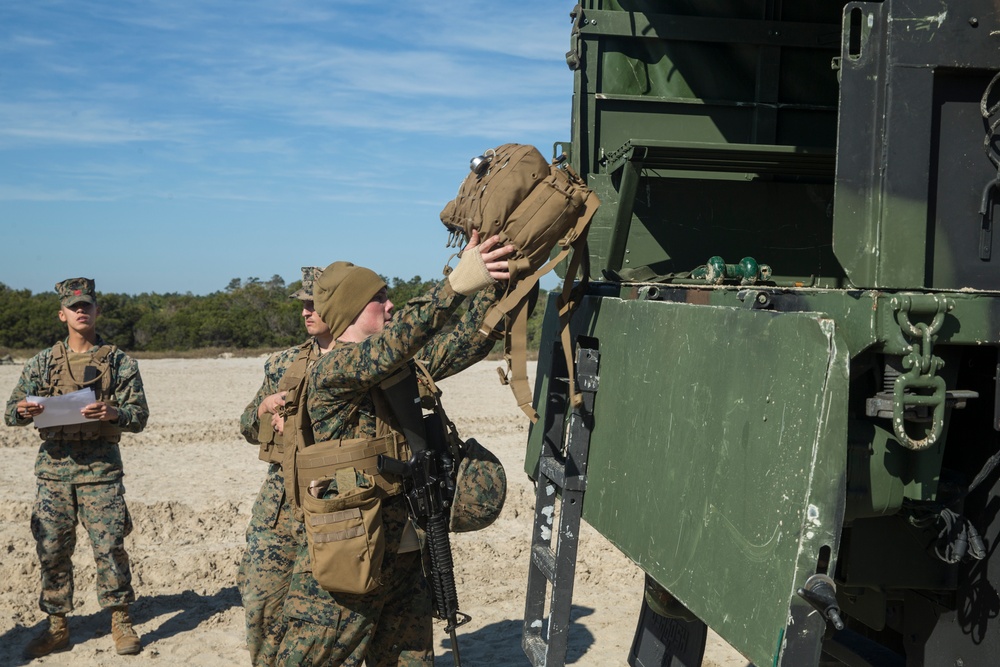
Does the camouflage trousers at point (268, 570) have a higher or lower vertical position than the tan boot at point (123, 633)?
higher

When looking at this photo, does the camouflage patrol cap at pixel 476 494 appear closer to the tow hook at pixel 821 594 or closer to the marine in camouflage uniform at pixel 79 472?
the tow hook at pixel 821 594

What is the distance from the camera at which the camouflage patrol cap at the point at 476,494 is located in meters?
3.57

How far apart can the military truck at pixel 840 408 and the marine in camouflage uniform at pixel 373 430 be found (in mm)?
380

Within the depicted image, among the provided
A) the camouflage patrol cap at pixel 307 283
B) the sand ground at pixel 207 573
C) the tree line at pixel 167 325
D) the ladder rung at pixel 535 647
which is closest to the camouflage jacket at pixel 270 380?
the camouflage patrol cap at pixel 307 283

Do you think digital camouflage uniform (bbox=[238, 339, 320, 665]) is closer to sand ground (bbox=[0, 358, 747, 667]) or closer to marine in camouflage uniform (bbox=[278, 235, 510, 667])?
marine in camouflage uniform (bbox=[278, 235, 510, 667])

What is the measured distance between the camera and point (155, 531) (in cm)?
770

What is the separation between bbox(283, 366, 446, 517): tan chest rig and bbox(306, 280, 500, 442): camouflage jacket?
4cm

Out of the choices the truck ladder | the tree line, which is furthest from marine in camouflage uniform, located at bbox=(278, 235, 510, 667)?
the tree line

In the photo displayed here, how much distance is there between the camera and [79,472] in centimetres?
566

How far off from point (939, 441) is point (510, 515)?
6.20 m

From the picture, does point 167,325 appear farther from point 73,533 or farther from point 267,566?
point 267,566

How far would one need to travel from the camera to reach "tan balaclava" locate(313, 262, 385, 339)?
3523 millimetres

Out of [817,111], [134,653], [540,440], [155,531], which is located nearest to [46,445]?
[134,653]

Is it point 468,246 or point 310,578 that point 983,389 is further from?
point 310,578
